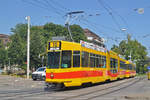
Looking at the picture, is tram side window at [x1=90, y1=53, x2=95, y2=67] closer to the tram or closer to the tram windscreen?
the tram

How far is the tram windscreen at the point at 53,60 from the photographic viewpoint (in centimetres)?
1550

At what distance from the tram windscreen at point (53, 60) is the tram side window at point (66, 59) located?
12.0 inches

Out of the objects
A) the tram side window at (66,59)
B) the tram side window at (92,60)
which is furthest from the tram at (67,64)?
the tram side window at (92,60)

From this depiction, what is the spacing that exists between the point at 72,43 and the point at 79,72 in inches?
73.4

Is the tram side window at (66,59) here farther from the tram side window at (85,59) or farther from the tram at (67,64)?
the tram side window at (85,59)

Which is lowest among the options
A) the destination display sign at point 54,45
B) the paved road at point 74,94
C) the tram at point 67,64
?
the paved road at point 74,94

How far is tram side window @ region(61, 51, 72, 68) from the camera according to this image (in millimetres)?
15406

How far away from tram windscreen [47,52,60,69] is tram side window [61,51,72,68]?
305mm

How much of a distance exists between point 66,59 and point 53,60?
32.3 inches

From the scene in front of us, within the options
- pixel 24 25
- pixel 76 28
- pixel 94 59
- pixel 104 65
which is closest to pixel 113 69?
pixel 104 65

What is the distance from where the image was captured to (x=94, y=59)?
1878 cm

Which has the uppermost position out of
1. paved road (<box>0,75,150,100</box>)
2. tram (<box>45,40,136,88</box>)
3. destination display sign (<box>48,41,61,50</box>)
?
destination display sign (<box>48,41,61,50</box>)

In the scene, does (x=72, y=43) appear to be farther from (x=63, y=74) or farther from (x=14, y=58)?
(x=14, y=58)

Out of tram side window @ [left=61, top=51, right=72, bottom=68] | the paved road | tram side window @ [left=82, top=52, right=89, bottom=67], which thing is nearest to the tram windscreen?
tram side window @ [left=61, top=51, right=72, bottom=68]
